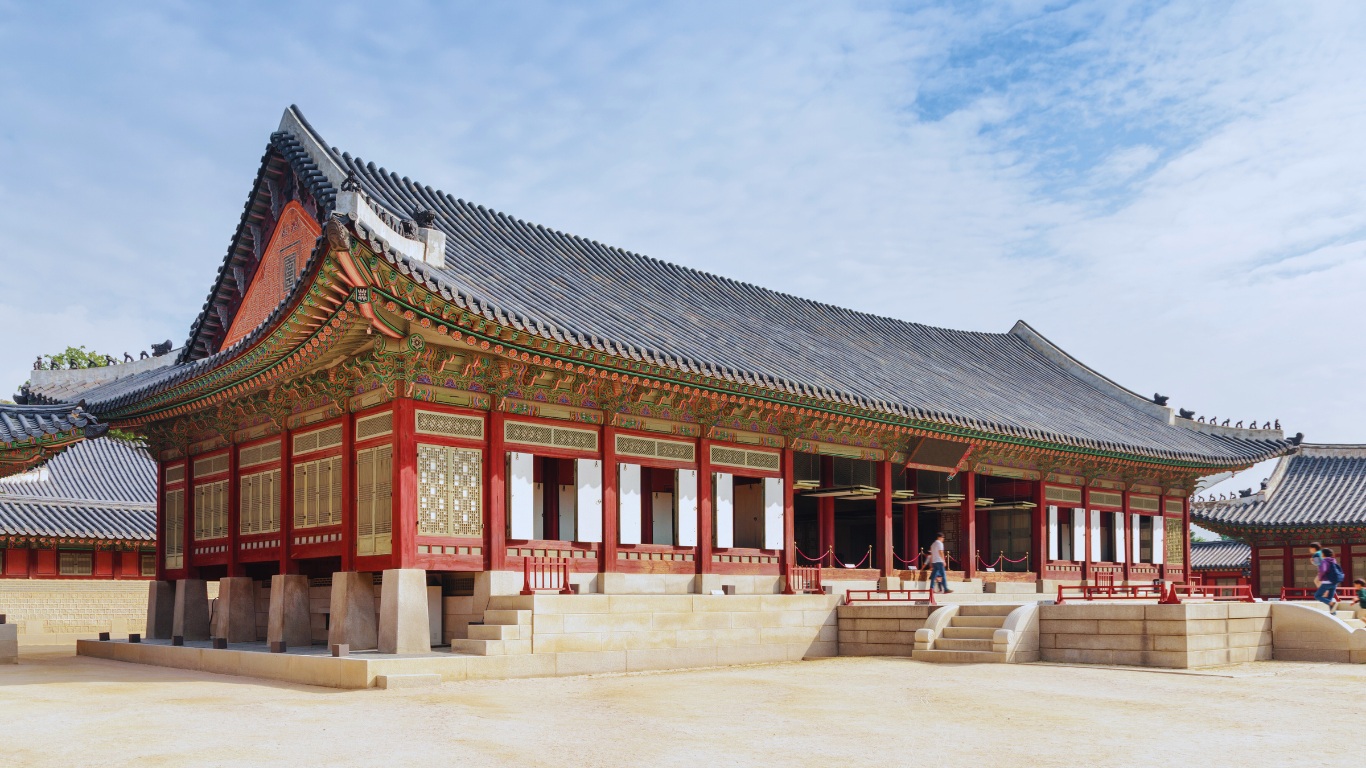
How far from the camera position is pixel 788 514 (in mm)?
24203

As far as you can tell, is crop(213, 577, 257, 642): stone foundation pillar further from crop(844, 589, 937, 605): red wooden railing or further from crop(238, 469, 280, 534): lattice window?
crop(844, 589, 937, 605): red wooden railing

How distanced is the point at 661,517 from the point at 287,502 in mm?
6717

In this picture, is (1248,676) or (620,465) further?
(620,465)

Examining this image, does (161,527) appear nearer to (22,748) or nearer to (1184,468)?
(22,748)

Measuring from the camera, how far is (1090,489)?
31.3 metres

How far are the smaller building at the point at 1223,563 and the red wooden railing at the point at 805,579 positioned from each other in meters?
28.6

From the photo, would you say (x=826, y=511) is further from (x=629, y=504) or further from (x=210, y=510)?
(x=210, y=510)

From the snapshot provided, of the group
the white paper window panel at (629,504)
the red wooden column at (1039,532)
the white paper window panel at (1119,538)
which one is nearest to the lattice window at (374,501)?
the white paper window panel at (629,504)

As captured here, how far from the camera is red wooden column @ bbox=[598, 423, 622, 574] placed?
68.3ft

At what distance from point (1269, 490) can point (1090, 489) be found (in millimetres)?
15134

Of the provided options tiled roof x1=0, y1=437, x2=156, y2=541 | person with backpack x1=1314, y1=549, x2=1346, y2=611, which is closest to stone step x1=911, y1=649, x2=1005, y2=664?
person with backpack x1=1314, y1=549, x2=1346, y2=611

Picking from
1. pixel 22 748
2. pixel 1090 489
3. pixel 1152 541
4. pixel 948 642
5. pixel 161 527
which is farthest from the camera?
pixel 1152 541

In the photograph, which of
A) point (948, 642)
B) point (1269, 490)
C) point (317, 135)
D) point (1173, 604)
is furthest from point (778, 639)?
point (1269, 490)

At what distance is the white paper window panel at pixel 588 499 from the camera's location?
2047 cm
